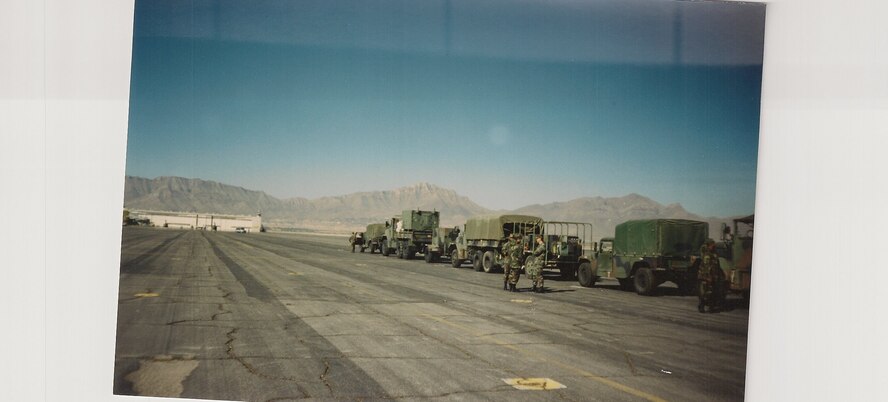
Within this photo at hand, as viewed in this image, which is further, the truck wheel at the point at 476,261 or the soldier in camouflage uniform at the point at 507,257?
the truck wheel at the point at 476,261

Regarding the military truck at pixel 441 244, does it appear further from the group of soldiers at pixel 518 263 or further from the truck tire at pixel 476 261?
the group of soldiers at pixel 518 263

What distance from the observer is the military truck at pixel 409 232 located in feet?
28.6

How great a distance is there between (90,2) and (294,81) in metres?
2.77

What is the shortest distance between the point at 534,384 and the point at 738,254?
125 inches

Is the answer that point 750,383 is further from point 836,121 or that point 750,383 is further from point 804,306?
point 836,121

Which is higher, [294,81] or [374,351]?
[294,81]

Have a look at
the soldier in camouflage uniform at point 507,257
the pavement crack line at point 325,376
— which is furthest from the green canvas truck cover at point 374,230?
the pavement crack line at point 325,376

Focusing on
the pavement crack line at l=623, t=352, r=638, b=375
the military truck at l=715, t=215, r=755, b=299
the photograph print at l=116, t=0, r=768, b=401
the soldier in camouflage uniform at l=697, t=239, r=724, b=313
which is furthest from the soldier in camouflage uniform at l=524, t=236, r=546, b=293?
the military truck at l=715, t=215, r=755, b=299

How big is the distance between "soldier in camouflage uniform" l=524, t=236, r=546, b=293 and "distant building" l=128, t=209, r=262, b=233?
428cm

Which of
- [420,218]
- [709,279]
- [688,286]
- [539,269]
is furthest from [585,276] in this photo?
[420,218]

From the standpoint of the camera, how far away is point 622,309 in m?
10.2

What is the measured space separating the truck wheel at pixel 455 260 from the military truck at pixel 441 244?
0.23 ft

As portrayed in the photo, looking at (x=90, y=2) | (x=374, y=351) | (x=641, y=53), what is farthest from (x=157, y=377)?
(x=641, y=53)

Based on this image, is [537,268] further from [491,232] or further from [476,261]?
[491,232]
